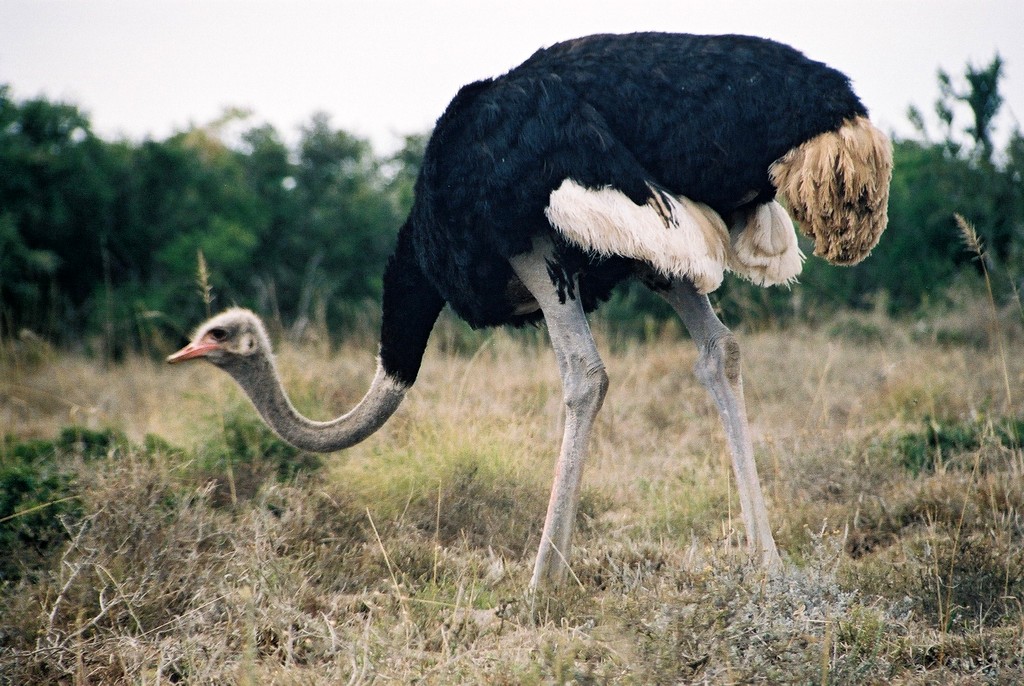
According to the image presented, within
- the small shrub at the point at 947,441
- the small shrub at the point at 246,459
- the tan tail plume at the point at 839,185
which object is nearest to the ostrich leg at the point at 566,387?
the tan tail plume at the point at 839,185

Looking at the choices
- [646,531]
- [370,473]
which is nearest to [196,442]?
[370,473]

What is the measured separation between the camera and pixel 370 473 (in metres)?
4.38

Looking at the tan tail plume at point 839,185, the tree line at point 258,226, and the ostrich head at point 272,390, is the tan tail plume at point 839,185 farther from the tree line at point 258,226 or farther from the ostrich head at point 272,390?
the tree line at point 258,226

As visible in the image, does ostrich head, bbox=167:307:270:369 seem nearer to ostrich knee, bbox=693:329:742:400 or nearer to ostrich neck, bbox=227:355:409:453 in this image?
ostrich neck, bbox=227:355:409:453

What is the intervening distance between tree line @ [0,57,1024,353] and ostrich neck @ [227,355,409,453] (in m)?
3.72

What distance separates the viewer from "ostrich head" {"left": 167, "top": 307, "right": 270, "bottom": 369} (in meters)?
3.90

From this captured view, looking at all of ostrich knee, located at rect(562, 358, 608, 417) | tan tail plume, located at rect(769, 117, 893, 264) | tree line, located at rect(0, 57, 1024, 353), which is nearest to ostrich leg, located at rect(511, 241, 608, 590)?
ostrich knee, located at rect(562, 358, 608, 417)

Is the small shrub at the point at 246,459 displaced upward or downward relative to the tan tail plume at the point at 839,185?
downward

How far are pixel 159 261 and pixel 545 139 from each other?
29.9ft

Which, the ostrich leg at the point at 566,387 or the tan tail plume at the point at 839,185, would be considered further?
the ostrich leg at the point at 566,387

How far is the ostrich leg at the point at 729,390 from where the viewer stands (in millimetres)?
3342

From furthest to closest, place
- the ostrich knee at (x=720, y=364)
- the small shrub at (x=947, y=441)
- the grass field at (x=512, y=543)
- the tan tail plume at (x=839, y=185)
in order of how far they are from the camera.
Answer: the small shrub at (x=947, y=441)
the ostrich knee at (x=720, y=364)
the tan tail plume at (x=839, y=185)
the grass field at (x=512, y=543)

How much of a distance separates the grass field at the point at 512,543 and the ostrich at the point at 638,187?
45cm

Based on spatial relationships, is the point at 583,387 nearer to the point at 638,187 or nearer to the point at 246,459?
the point at 638,187
